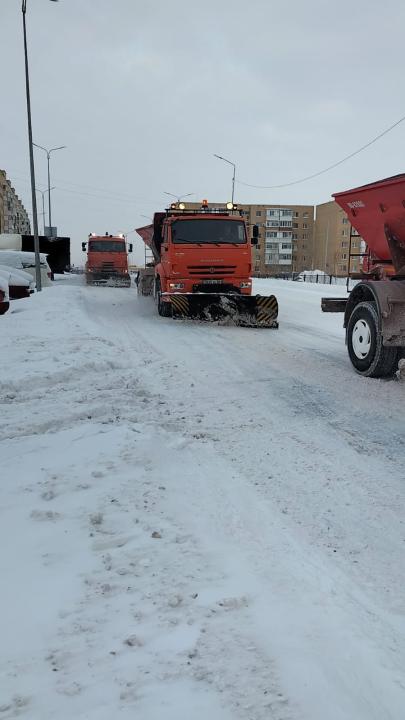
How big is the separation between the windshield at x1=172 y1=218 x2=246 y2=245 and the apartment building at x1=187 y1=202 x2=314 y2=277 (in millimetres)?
87486

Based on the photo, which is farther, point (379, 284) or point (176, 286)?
point (176, 286)

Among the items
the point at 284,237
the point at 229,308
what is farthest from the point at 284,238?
the point at 229,308

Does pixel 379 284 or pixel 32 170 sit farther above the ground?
pixel 32 170

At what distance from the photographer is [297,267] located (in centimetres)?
10175

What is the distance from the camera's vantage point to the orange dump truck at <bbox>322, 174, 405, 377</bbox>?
20.2 ft

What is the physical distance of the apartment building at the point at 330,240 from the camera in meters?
87.4

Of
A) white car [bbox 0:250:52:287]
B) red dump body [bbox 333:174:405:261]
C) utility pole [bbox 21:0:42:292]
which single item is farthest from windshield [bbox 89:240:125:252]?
red dump body [bbox 333:174:405:261]

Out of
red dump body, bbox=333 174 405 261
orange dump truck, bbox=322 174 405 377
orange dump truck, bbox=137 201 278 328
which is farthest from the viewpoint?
orange dump truck, bbox=137 201 278 328

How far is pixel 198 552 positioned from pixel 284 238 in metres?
101

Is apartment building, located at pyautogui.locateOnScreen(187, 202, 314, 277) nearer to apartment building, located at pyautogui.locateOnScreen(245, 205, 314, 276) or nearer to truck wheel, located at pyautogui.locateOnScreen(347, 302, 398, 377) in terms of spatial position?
apartment building, located at pyautogui.locateOnScreen(245, 205, 314, 276)

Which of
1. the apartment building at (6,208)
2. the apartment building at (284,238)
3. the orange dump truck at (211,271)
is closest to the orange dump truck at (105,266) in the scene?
the orange dump truck at (211,271)

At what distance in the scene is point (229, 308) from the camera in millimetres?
11375

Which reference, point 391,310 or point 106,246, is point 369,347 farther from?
point 106,246

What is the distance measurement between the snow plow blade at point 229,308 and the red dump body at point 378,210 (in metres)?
4.02
